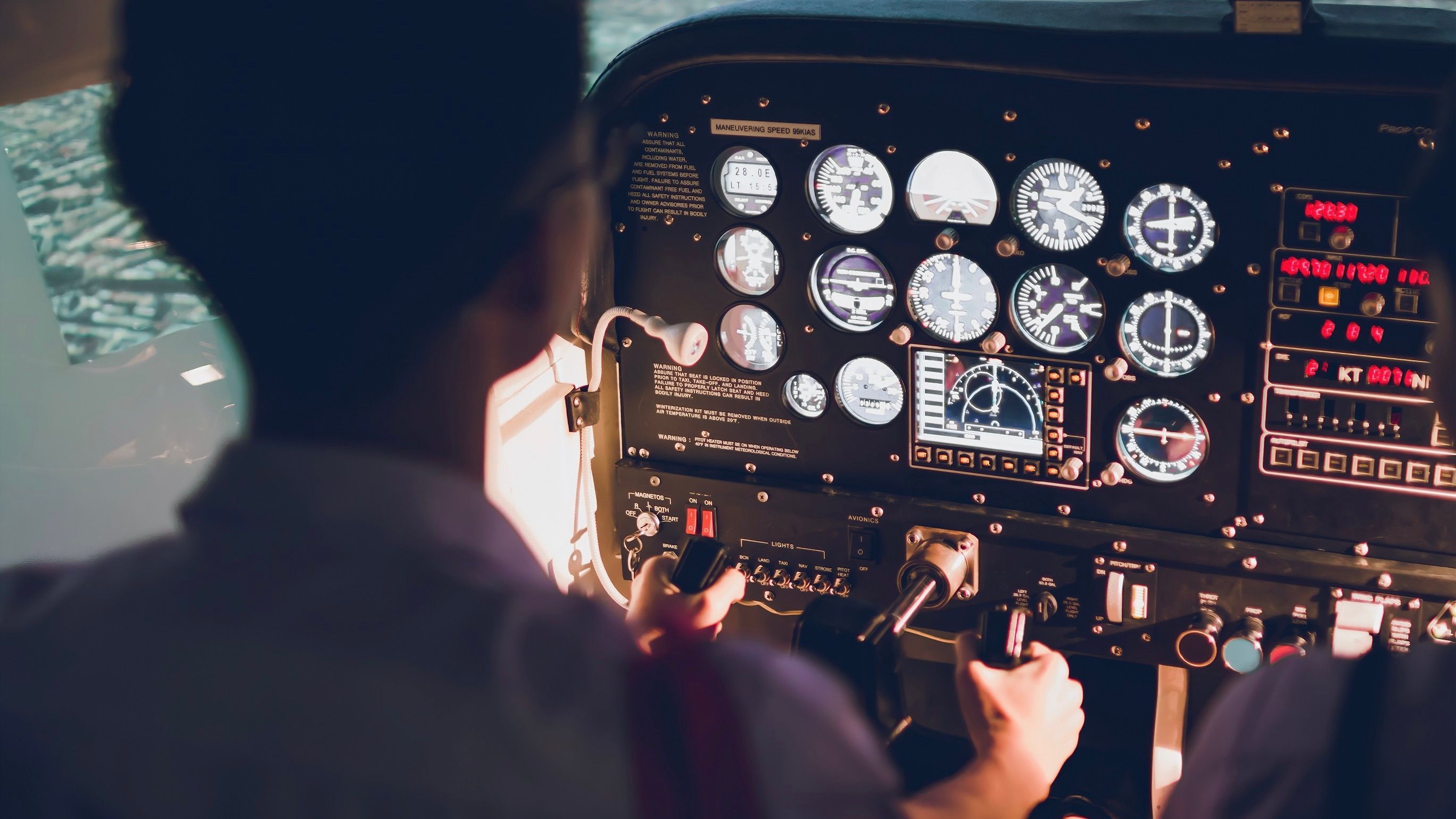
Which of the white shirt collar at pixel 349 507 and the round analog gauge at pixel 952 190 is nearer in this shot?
the white shirt collar at pixel 349 507

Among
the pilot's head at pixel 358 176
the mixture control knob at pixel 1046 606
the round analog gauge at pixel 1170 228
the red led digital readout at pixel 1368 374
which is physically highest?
the pilot's head at pixel 358 176

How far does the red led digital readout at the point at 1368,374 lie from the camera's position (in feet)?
5.05

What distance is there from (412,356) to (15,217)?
3.82 ft

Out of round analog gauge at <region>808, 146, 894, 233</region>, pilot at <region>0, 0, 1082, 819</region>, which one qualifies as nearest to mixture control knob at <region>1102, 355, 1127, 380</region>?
round analog gauge at <region>808, 146, 894, 233</region>

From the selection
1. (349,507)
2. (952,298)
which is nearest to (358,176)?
(349,507)

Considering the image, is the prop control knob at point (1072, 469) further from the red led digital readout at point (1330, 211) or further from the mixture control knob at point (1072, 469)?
the red led digital readout at point (1330, 211)

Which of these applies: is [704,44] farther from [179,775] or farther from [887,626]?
[179,775]

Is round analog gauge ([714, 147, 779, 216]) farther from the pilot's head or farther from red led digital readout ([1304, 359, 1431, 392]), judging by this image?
the pilot's head

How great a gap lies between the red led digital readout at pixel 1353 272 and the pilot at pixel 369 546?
41.7 inches

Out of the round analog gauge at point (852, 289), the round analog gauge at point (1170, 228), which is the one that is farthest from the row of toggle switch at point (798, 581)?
the round analog gauge at point (1170, 228)

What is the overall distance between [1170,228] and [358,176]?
1185 millimetres

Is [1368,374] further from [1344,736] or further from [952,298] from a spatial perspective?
[1344,736]

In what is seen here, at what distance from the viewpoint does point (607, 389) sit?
2.05 metres

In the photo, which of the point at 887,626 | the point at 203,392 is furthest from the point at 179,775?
the point at 203,392
